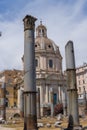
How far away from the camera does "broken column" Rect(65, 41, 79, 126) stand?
16328 mm

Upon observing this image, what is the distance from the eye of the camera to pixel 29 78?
14516 millimetres

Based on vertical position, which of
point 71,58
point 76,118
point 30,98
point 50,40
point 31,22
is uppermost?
point 50,40

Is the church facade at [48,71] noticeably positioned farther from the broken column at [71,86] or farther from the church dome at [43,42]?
the broken column at [71,86]

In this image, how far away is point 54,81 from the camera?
70.8 metres

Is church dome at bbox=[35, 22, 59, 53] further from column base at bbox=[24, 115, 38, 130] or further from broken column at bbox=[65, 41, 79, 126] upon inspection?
column base at bbox=[24, 115, 38, 130]

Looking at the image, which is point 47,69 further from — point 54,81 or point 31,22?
point 31,22

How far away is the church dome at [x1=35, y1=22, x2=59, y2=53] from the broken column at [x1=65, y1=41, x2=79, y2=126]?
55.1 meters

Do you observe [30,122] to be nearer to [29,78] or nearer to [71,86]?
[29,78]

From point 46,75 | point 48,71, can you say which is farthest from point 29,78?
point 48,71

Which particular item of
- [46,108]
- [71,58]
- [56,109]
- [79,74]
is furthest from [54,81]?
[71,58]

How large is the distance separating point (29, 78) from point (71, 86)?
325 cm

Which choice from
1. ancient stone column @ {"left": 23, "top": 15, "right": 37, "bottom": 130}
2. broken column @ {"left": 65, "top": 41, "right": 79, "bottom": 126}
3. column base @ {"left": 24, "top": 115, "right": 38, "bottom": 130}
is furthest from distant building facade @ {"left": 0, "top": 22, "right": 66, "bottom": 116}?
column base @ {"left": 24, "top": 115, "right": 38, "bottom": 130}

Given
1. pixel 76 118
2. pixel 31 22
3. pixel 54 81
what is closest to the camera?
pixel 31 22

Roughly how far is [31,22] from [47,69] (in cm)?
5687
